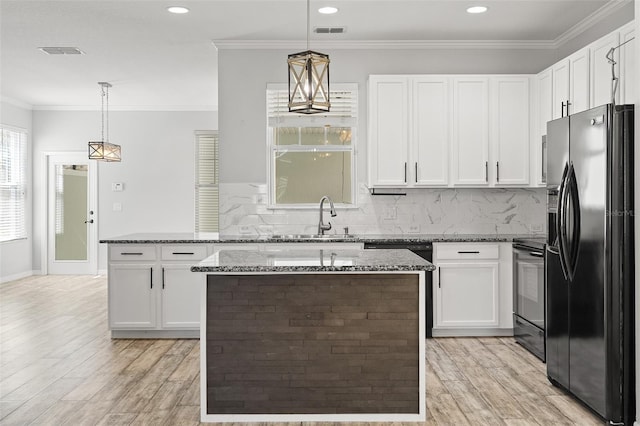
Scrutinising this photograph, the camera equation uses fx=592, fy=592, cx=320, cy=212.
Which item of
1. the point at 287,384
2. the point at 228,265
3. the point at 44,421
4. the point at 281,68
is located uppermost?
the point at 281,68

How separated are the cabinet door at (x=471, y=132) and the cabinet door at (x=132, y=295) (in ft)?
9.38

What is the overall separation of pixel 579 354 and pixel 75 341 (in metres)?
3.95

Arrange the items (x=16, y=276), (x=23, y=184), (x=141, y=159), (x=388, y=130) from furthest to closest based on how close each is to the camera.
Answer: (x=141, y=159) → (x=23, y=184) → (x=16, y=276) → (x=388, y=130)

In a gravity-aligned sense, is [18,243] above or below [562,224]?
below

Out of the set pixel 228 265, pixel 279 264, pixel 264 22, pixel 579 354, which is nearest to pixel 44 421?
pixel 228 265

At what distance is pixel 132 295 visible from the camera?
5.04 meters

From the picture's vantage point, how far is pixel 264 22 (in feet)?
16.5

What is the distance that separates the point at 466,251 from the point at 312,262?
2.29m

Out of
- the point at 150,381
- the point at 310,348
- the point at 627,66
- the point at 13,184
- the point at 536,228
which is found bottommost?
the point at 150,381

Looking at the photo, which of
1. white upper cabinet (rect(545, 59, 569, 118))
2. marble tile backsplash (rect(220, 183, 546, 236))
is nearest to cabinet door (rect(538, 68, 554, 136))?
white upper cabinet (rect(545, 59, 569, 118))

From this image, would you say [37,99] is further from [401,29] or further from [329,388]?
[329,388]

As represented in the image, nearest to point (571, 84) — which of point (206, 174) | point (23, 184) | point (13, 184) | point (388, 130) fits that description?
point (388, 130)

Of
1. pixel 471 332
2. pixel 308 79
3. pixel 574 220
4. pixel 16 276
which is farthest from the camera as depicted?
pixel 16 276

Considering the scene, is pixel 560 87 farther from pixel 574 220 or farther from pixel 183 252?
pixel 183 252
